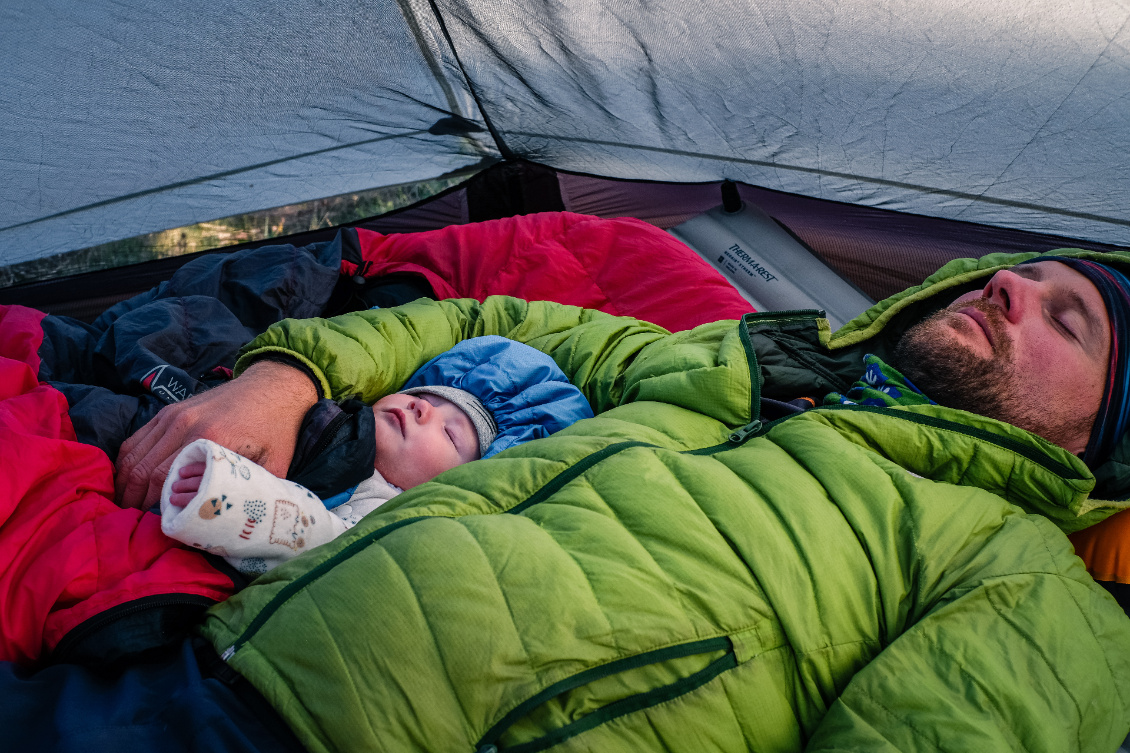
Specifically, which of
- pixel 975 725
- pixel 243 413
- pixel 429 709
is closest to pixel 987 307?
pixel 975 725

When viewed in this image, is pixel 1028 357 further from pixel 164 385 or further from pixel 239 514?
pixel 164 385

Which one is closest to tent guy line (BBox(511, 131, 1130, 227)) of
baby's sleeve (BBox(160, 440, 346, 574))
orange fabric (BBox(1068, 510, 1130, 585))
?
orange fabric (BBox(1068, 510, 1130, 585))

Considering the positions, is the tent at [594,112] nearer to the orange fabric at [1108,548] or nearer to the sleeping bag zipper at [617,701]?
the orange fabric at [1108,548]

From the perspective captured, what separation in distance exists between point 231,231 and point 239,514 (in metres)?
1.35

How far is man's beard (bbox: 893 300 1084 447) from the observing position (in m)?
1.17

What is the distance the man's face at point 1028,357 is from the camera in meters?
1.17

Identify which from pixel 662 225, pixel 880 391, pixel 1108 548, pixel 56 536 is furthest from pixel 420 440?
pixel 662 225

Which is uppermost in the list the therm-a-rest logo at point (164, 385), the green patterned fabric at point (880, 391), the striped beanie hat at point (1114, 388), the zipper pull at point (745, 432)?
the striped beanie hat at point (1114, 388)

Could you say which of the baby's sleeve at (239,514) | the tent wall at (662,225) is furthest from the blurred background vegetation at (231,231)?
the baby's sleeve at (239,514)

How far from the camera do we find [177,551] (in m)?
0.87

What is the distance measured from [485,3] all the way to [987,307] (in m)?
1.31

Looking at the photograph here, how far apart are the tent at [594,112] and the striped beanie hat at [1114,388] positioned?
1.24 ft

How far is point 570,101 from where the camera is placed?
1.98 meters

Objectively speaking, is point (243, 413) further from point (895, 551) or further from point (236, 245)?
point (236, 245)
